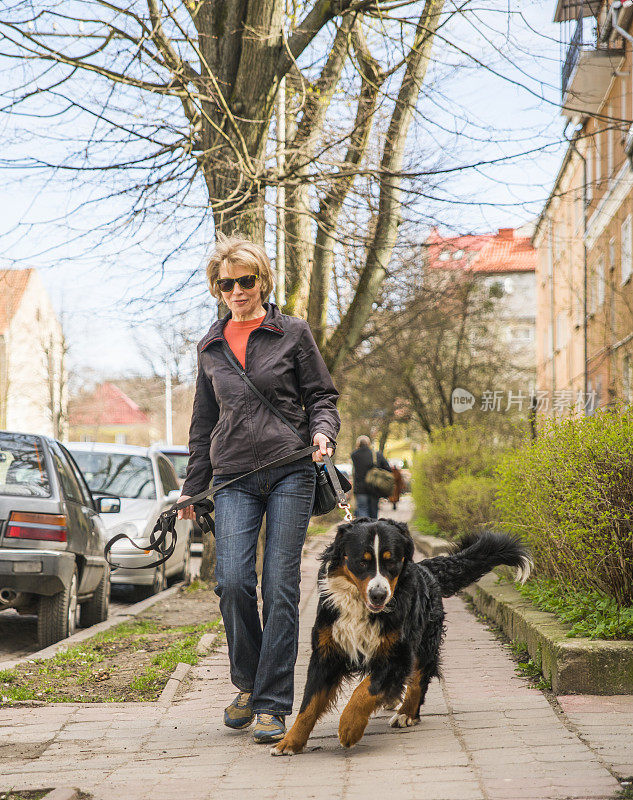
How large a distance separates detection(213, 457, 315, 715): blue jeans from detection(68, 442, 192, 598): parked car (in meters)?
6.30

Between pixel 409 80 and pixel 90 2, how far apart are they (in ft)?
12.4

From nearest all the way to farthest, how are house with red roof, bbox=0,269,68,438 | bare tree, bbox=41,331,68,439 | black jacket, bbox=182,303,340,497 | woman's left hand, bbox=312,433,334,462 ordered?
woman's left hand, bbox=312,433,334,462, black jacket, bbox=182,303,340,497, bare tree, bbox=41,331,68,439, house with red roof, bbox=0,269,68,438

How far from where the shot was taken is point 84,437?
67.7 meters

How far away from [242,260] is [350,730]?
7.34 feet

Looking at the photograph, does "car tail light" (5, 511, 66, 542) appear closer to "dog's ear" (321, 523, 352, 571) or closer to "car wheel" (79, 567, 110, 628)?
"car wheel" (79, 567, 110, 628)

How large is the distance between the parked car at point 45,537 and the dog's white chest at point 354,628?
3.68 m

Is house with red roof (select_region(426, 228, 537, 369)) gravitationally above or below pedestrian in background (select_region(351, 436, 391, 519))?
above

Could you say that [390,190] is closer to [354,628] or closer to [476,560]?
[476,560]

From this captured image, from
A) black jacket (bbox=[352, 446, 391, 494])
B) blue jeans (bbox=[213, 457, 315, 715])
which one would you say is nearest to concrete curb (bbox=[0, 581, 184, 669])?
blue jeans (bbox=[213, 457, 315, 715])

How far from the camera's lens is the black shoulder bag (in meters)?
4.46

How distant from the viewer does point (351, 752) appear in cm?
410

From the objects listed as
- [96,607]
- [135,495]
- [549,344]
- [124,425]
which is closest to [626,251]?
[135,495]

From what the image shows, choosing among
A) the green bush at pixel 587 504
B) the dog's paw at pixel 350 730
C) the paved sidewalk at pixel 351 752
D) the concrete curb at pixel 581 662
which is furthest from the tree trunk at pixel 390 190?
the dog's paw at pixel 350 730

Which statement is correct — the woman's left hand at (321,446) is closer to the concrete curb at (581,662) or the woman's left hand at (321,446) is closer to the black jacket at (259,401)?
the black jacket at (259,401)
